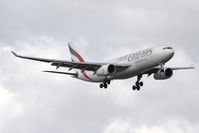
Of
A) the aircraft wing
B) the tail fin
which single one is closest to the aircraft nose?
the aircraft wing

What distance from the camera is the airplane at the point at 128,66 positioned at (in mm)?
75688

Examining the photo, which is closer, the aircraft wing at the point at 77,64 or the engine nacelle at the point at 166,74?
the aircraft wing at the point at 77,64

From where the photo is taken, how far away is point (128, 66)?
77312mm

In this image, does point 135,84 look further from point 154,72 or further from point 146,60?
point 146,60

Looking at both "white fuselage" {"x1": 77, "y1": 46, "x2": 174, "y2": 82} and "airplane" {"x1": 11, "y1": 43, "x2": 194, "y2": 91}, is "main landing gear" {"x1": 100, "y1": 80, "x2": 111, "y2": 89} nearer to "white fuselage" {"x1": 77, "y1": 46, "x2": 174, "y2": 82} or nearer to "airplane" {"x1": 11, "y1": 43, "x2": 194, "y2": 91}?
"airplane" {"x1": 11, "y1": 43, "x2": 194, "y2": 91}

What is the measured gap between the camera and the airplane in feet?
248

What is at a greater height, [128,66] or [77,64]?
[77,64]

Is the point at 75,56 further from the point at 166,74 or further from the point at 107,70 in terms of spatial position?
the point at 166,74

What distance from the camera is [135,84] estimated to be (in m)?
84.2

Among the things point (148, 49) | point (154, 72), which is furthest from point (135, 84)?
point (148, 49)

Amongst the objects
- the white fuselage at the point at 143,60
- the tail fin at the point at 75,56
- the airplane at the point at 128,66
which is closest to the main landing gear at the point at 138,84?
the airplane at the point at 128,66

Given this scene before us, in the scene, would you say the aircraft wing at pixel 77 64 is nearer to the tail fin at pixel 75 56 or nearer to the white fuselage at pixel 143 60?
the white fuselage at pixel 143 60

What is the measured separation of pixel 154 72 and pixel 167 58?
7.64 m

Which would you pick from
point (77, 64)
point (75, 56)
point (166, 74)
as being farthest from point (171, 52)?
point (75, 56)
